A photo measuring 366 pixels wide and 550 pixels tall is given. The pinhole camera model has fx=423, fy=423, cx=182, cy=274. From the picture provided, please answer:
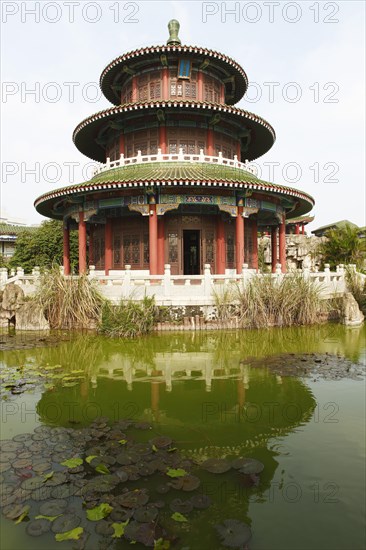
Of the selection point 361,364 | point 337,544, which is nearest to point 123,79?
point 361,364

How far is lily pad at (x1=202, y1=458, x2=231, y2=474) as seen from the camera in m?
4.80

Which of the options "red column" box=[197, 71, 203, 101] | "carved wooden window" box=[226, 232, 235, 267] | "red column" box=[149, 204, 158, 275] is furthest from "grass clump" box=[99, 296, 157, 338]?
"red column" box=[197, 71, 203, 101]

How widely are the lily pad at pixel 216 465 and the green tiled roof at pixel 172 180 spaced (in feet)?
39.7

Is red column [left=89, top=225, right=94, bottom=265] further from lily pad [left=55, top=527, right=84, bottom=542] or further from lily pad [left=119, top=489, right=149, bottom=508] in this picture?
lily pad [left=55, top=527, right=84, bottom=542]

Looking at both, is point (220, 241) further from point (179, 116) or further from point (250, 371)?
point (250, 371)

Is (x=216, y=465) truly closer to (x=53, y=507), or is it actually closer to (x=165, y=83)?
(x=53, y=507)

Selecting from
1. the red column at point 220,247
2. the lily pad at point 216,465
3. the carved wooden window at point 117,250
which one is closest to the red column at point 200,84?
the red column at point 220,247

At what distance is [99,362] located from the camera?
1018 cm

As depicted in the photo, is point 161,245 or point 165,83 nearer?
point 161,245

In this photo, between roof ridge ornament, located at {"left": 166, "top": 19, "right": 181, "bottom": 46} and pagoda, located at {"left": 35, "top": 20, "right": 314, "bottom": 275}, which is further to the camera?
roof ridge ornament, located at {"left": 166, "top": 19, "right": 181, "bottom": 46}

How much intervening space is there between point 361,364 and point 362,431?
4123mm

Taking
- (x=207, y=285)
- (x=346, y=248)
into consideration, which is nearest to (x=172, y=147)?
(x=207, y=285)

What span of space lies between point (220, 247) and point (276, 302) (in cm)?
525

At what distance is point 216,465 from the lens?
4.91m
